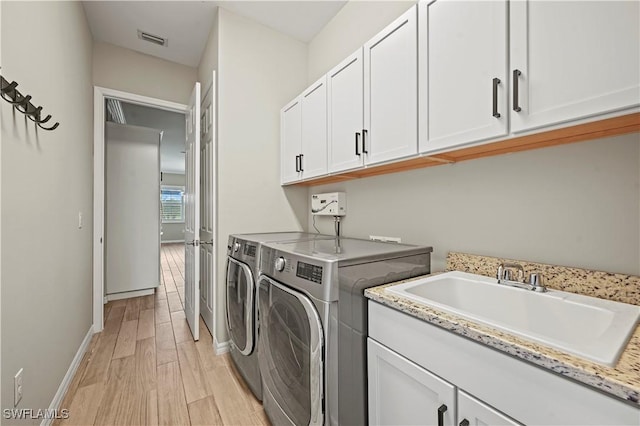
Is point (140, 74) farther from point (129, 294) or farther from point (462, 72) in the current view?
point (462, 72)

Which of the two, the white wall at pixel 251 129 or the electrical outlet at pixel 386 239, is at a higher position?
the white wall at pixel 251 129

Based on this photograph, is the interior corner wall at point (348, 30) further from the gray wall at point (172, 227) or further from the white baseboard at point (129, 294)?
the gray wall at point (172, 227)

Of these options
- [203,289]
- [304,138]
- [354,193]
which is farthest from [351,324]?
[203,289]

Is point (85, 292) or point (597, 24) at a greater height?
point (597, 24)

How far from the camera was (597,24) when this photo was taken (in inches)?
30.3

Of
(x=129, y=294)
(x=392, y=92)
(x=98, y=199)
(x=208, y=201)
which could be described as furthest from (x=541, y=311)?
(x=129, y=294)

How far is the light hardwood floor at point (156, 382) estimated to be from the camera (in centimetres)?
151

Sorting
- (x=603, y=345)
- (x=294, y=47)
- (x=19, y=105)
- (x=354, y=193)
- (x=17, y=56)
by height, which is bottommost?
(x=603, y=345)

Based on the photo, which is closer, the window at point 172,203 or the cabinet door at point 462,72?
the cabinet door at point 462,72

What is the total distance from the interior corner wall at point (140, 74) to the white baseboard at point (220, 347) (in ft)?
8.61

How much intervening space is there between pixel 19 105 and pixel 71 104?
1.04m

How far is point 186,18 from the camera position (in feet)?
7.76

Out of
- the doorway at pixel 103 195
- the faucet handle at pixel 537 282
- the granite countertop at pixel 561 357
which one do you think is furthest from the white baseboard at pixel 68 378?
the faucet handle at pixel 537 282

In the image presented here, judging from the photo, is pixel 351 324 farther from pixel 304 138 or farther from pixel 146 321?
pixel 146 321
